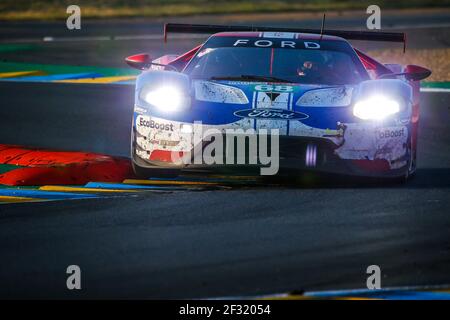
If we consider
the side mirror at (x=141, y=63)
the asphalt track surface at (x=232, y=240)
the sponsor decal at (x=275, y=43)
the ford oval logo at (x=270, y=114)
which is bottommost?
the asphalt track surface at (x=232, y=240)

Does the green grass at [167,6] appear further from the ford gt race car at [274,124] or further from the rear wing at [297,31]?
the ford gt race car at [274,124]

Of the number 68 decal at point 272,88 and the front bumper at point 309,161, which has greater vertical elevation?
the number 68 decal at point 272,88

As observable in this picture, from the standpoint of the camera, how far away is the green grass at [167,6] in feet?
97.7

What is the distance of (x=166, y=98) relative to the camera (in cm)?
877

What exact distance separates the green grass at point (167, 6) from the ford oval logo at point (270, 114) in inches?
823

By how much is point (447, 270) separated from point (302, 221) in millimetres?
1322

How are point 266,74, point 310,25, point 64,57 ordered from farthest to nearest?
point 310,25
point 64,57
point 266,74

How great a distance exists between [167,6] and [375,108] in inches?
916

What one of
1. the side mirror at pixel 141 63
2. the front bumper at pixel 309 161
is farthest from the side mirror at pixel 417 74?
the side mirror at pixel 141 63

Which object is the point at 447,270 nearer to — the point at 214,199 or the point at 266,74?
the point at 214,199

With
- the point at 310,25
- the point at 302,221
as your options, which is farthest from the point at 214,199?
the point at 310,25

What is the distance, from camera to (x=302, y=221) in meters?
7.48

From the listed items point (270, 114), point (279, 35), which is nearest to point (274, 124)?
point (270, 114)

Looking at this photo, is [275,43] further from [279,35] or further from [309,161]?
[309,161]
